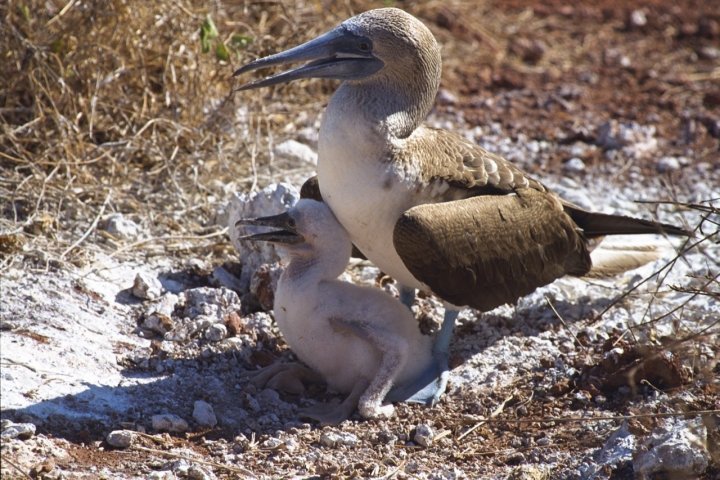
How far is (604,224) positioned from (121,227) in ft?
8.51

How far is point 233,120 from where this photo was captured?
707 centimetres

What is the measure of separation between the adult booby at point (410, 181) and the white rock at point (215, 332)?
77 centimetres

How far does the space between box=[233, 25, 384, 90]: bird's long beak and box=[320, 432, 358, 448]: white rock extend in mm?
1591

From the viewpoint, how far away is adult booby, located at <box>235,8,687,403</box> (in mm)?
4906

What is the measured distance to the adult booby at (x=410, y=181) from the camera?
4906 millimetres

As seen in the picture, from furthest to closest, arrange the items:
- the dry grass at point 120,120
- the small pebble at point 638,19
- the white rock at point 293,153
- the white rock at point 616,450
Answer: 1. the small pebble at point 638,19
2. the white rock at point 293,153
3. the dry grass at point 120,120
4. the white rock at point 616,450

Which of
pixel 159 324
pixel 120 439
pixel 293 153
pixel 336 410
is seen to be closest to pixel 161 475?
pixel 120 439

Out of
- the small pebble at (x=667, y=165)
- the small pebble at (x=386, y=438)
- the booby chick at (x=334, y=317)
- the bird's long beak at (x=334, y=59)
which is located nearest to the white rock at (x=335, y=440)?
the small pebble at (x=386, y=438)

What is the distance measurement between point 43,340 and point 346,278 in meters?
1.76

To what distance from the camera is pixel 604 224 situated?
5723 mm

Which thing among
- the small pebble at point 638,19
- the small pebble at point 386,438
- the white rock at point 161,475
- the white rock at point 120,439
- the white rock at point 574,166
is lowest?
the small pebble at point 386,438

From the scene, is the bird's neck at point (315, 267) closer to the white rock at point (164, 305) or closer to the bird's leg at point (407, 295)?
the bird's leg at point (407, 295)

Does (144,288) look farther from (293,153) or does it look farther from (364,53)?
(293,153)

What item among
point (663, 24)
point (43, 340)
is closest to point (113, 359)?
point (43, 340)
